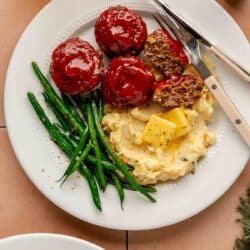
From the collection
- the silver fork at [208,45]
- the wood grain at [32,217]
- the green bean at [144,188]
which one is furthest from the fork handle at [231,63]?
the wood grain at [32,217]

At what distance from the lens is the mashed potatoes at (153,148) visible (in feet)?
7.74

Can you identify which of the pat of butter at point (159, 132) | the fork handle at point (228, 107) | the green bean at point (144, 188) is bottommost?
the green bean at point (144, 188)

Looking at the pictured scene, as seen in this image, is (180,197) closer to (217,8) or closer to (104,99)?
(104,99)

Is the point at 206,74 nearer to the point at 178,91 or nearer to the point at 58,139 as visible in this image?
the point at 178,91

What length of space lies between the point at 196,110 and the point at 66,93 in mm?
443

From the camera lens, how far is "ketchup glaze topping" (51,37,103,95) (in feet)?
7.52

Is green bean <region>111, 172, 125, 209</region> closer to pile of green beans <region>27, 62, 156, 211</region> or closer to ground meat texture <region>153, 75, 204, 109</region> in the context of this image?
pile of green beans <region>27, 62, 156, 211</region>

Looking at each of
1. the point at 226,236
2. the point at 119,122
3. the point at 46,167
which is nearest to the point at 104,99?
the point at 119,122

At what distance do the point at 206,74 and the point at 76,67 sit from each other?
43 centimetres

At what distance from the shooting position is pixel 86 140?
2375mm

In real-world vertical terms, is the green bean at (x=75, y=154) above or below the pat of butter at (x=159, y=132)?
below

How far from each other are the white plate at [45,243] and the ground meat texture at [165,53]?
0.63 meters

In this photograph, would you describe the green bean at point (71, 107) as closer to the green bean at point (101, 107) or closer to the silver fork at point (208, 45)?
the green bean at point (101, 107)

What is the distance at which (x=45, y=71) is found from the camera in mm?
2379
